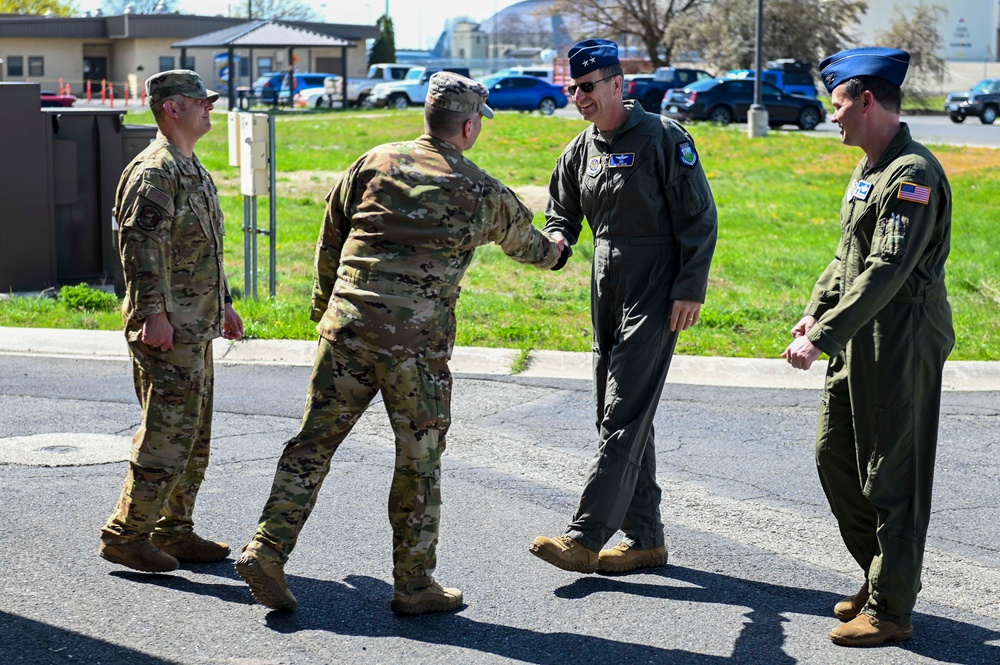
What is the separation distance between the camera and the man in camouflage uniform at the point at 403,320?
4.17 m

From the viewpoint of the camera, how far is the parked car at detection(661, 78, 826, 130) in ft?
112

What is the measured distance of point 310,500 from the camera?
14.2ft

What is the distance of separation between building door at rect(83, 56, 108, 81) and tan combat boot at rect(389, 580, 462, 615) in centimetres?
6708

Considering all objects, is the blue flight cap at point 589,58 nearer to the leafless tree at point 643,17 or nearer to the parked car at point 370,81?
the parked car at point 370,81

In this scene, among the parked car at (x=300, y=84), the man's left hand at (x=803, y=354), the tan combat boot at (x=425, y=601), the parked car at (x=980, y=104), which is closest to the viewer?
the man's left hand at (x=803, y=354)

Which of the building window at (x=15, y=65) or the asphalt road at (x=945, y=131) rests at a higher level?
the building window at (x=15, y=65)

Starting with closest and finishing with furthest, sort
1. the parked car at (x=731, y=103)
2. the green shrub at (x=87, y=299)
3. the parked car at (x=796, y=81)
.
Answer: the green shrub at (x=87, y=299), the parked car at (x=731, y=103), the parked car at (x=796, y=81)

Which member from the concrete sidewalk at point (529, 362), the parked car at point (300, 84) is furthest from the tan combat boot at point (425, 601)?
the parked car at point (300, 84)

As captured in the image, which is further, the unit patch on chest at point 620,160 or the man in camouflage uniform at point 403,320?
the unit patch on chest at point 620,160

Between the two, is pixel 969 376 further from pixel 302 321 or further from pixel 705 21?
pixel 705 21

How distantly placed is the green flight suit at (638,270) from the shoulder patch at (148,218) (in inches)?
66.8

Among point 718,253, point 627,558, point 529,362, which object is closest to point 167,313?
point 627,558

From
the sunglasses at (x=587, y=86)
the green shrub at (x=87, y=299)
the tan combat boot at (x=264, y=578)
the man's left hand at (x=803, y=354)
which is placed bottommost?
the tan combat boot at (x=264, y=578)

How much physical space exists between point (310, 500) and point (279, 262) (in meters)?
8.59
